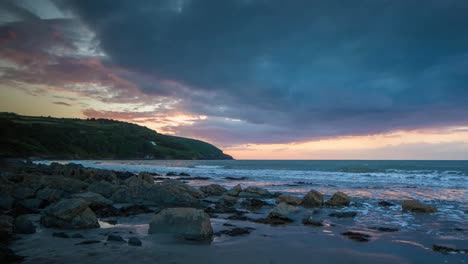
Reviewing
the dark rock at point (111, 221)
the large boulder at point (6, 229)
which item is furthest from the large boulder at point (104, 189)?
the large boulder at point (6, 229)

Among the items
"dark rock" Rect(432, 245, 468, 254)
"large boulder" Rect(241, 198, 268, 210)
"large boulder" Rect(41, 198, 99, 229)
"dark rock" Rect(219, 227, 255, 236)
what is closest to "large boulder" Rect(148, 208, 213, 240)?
"dark rock" Rect(219, 227, 255, 236)

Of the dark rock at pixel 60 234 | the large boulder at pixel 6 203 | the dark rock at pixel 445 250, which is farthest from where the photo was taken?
the large boulder at pixel 6 203

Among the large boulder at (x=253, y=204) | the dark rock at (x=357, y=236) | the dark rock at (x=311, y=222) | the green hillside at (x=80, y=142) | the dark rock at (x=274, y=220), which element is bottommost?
the large boulder at (x=253, y=204)

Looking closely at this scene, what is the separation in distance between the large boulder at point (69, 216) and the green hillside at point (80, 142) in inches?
3035

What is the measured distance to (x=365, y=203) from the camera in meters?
18.9

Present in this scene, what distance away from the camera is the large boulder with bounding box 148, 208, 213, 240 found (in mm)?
9617

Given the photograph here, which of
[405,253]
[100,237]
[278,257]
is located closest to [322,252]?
[278,257]

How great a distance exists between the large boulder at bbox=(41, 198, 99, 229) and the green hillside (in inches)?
3035

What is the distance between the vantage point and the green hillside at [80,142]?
308 feet

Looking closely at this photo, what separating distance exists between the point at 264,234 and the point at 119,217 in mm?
6461

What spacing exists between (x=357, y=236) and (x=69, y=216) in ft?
32.3

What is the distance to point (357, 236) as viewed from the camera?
33.4 ft

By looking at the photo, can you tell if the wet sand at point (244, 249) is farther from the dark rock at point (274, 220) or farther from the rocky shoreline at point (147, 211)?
the dark rock at point (274, 220)

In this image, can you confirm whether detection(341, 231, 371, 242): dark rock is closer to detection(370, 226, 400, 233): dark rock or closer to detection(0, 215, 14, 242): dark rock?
detection(370, 226, 400, 233): dark rock
